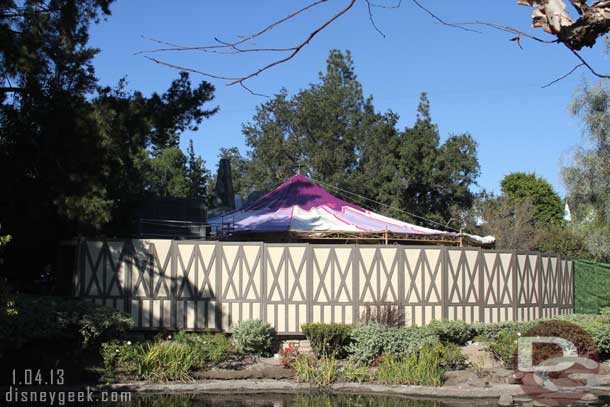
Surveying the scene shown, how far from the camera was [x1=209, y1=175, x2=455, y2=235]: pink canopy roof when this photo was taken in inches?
758

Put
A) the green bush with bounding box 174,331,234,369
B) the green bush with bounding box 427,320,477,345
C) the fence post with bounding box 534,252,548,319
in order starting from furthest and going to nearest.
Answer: the fence post with bounding box 534,252,548,319, the green bush with bounding box 427,320,477,345, the green bush with bounding box 174,331,234,369

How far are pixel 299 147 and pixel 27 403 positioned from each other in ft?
106

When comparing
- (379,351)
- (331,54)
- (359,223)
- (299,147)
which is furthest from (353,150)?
(379,351)

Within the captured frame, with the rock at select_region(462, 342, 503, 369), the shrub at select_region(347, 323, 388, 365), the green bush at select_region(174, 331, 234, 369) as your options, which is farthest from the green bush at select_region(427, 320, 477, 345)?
the green bush at select_region(174, 331, 234, 369)

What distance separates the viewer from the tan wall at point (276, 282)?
45.7 ft

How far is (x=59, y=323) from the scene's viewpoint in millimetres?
11477

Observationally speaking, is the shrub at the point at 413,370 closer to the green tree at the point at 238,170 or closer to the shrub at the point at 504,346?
the shrub at the point at 504,346

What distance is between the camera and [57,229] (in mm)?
14609

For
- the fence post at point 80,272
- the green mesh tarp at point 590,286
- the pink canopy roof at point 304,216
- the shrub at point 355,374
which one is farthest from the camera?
the green mesh tarp at point 590,286

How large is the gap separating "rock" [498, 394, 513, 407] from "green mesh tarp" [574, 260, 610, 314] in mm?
11469

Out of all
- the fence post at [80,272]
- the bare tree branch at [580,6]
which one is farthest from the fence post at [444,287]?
the bare tree branch at [580,6]

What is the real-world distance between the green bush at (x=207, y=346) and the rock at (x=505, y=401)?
506 centimetres

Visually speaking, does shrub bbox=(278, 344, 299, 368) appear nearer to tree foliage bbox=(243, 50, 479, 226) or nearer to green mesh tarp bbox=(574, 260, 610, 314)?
green mesh tarp bbox=(574, 260, 610, 314)

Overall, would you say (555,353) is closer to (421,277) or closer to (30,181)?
(421,277)
